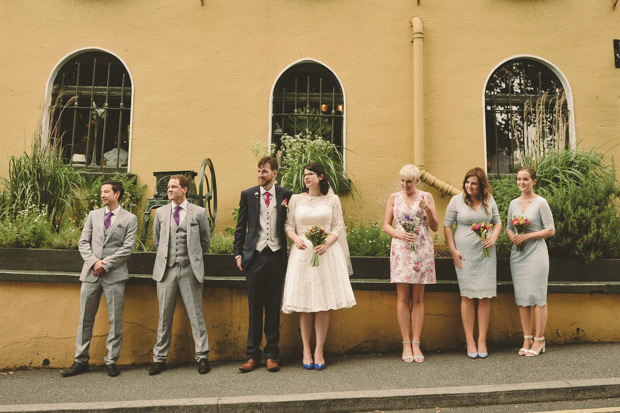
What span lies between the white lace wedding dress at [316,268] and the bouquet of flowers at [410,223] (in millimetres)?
629

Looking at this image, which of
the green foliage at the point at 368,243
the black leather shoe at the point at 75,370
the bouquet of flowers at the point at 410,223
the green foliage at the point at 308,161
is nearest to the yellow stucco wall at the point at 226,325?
the black leather shoe at the point at 75,370

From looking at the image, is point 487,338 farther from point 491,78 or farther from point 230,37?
point 230,37

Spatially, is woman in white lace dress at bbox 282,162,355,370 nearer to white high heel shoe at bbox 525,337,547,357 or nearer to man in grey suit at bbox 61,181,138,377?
man in grey suit at bbox 61,181,138,377

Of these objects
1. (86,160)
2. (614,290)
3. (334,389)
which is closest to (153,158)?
(86,160)

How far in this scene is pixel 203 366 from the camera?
Answer: 4570 mm

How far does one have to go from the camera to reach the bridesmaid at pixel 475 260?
4812 mm

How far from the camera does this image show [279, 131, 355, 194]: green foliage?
6367mm

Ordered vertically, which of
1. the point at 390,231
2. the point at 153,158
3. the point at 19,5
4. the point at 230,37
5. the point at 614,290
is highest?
the point at 19,5

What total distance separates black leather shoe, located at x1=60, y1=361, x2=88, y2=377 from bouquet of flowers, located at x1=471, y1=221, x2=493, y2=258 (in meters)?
4.18

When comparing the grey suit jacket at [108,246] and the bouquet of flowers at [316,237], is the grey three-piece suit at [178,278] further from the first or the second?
the bouquet of flowers at [316,237]

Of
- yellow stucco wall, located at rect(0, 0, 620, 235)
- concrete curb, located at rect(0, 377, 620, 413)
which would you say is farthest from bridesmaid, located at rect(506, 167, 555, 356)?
yellow stucco wall, located at rect(0, 0, 620, 235)

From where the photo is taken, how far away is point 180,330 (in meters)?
5.05

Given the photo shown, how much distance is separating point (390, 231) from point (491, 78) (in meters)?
4.46

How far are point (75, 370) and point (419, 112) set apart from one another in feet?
18.9
